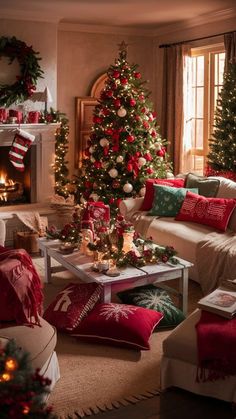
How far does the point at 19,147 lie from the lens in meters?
6.51

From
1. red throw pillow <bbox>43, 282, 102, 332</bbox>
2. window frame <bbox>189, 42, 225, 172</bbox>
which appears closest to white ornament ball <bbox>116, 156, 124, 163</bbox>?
window frame <bbox>189, 42, 225, 172</bbox>

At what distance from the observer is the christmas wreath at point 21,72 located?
6.36m

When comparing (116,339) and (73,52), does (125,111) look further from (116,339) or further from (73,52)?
(116,339)

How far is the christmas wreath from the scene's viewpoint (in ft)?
20.9

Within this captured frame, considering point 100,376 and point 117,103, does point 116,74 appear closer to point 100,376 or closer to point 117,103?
point 117,103

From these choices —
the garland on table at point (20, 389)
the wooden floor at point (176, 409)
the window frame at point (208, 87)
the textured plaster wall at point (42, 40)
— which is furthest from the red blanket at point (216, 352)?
the window frame at point (208, 87)

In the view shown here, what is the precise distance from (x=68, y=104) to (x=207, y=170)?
2.29 metres

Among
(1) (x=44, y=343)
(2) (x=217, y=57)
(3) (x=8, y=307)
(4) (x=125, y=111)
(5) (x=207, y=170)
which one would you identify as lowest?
(1) (x=44, y=343)

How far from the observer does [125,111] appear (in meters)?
6.35

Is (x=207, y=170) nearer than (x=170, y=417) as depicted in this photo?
No

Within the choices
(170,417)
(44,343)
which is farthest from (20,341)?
(170,417)

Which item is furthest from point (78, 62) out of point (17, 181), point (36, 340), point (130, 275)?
point (36, 340)

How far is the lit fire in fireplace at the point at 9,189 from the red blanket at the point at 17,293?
3870mm

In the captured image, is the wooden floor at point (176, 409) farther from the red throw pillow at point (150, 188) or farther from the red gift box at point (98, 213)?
the red throw pillow at point (150, 188)
